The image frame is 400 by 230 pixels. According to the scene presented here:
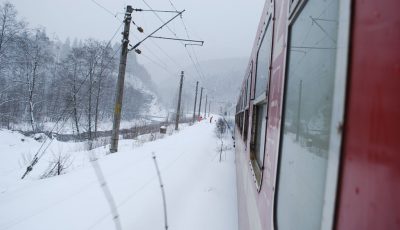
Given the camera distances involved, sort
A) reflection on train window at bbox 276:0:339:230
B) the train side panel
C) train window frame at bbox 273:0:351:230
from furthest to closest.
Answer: reflection on train window at bbox 276:0:339:230 → train window frame at bbox 273:0:351:230 → the train side panel

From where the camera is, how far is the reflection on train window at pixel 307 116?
0.93 metres

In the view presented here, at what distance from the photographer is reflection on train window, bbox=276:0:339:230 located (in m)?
0.93

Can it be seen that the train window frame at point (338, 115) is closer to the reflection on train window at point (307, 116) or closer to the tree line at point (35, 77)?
the reflection on train window at point (307, 116)

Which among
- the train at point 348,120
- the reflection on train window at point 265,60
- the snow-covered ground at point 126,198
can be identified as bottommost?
the snow-covered ground at point 126,198

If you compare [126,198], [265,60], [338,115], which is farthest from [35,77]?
[338,115]

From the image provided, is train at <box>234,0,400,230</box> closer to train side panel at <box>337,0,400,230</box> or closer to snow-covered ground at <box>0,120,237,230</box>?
train side panel at <box>337,0,400,230</box>

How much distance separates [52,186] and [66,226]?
1771 mm

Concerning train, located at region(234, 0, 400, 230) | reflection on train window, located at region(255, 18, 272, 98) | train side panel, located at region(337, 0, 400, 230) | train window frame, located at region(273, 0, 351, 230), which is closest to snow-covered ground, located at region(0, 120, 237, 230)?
reflection on train window, located at region(255, 18, 272, 98)

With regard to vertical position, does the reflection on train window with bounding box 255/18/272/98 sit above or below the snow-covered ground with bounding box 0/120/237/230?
above

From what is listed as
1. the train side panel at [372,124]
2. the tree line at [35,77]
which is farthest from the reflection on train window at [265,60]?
the tree line at [35,77]


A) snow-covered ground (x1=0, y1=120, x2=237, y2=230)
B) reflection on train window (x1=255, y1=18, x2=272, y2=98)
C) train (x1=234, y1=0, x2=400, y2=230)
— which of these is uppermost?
reflection on train window (x1=255, y1=18, x2=272, y2=98)

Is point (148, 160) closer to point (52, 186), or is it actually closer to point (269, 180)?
point (52, 186)

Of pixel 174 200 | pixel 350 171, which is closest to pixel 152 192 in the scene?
pixel 174 200

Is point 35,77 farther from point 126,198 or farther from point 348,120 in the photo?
point 348,120
